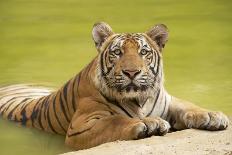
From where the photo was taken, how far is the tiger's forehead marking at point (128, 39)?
17.3 ft

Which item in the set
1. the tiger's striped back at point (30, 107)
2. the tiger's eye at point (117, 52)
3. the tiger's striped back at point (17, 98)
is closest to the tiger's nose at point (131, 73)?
the tiger's eye at point (117, 52)

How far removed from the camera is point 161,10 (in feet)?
37.1

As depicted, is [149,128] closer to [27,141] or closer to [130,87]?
[130,87]

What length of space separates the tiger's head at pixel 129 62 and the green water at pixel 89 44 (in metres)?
0.55

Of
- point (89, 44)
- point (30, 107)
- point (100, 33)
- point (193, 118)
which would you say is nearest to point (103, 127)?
point (193, 118)

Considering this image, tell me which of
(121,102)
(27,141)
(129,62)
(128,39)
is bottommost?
(27,141)

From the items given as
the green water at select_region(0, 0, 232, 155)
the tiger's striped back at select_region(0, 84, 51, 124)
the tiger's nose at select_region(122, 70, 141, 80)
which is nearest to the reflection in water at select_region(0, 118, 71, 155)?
the green water at select_region(0, 0, 232, 155)

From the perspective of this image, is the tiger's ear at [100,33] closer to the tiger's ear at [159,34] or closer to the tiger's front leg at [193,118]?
the tiger's ear at [159,34]

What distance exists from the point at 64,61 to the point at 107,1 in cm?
428

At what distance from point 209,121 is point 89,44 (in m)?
4.12

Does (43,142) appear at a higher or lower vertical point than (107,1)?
lower

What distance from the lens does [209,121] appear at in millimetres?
5062

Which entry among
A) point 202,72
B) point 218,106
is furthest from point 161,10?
point 218,106

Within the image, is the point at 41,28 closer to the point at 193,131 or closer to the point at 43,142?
the point at 43,142
